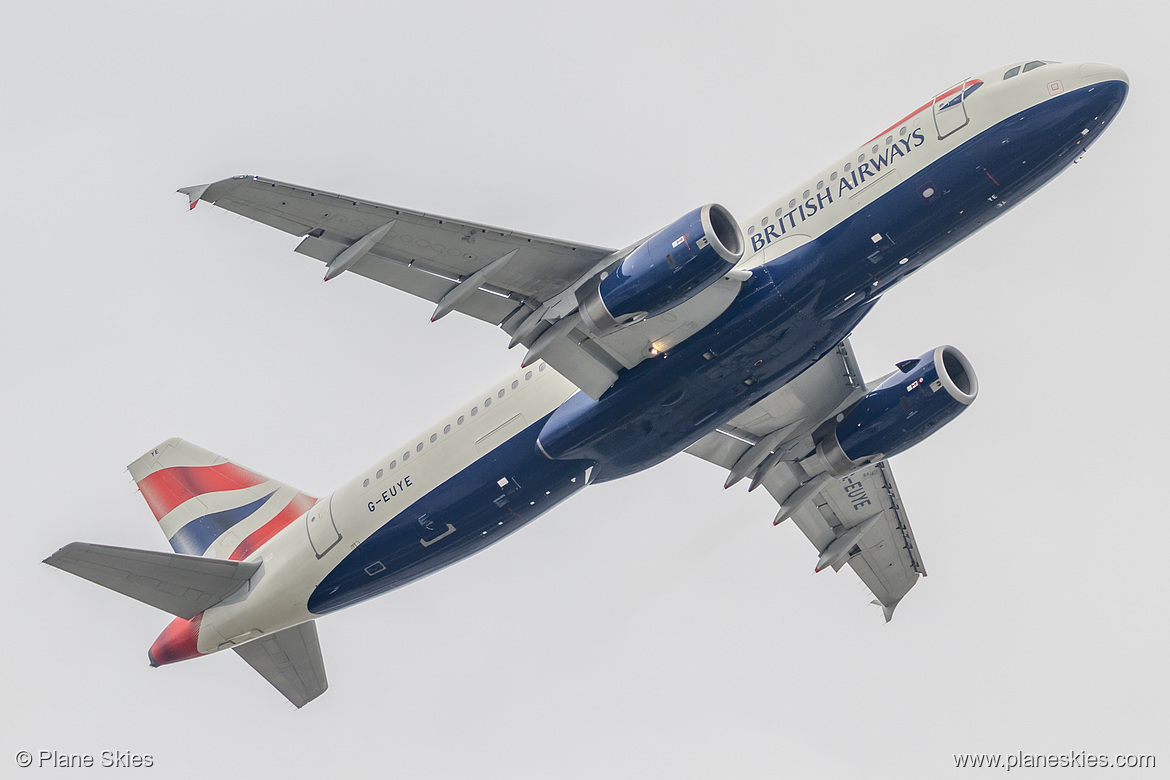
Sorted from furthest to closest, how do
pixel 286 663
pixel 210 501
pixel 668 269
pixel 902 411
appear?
pixel 210 501 → pixel 286 663 → pixel 902 411 → pixel 668 269

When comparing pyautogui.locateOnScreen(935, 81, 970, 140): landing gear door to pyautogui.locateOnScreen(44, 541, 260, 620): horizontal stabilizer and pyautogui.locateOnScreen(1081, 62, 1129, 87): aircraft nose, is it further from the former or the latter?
pyautogui.locateOnScreen(44, 541, 260, 620): horizontal stabilizer

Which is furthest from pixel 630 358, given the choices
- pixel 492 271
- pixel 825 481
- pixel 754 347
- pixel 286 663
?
pixel 286 663

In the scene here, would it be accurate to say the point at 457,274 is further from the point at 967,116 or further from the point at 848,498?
the point at 848,498

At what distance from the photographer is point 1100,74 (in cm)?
2512

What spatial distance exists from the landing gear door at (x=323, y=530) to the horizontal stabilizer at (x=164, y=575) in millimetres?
1969

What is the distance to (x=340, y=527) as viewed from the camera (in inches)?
1219

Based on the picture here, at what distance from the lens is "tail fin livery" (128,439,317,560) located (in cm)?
3450

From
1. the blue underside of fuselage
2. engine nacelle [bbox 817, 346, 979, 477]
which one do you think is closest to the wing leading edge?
the blue underside of fuselage

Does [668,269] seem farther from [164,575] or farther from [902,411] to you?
[164,575]

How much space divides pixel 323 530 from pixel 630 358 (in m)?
9.13

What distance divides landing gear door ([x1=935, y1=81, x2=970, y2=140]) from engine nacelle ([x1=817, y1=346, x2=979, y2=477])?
6.85m

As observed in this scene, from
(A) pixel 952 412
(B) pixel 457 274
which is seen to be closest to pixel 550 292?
(B) pixel 457 274

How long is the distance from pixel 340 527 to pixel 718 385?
1005 cm

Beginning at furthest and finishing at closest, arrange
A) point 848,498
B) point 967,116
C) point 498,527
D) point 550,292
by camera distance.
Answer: point 848,498
point 498,527
point 550,292
point 967,116
